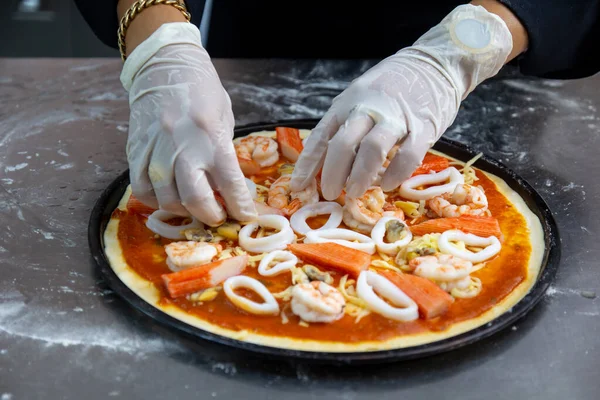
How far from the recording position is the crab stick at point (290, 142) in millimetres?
2939

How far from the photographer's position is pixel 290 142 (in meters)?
2.96

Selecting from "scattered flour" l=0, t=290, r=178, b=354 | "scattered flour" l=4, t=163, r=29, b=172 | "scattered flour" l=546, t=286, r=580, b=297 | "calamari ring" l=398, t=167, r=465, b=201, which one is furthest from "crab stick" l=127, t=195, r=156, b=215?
"scattered flour" l=546, t=286, r=580, b=297

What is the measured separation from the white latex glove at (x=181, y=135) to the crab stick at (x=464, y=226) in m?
0.63

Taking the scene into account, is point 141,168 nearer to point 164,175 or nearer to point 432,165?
point 164,175

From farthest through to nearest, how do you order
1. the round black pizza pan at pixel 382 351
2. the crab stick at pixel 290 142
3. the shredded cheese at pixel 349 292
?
the crab stick at pixel 290 142 < the shredded cheese at pixel 349 292 < the round black pizza pan at pixel 382 351

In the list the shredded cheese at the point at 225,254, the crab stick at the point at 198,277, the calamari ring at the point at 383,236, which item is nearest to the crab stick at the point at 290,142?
the calamari ring at the point at 383,236

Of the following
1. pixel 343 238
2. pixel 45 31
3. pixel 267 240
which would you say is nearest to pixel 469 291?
pixel 343 238

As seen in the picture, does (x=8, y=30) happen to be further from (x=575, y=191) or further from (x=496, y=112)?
(x=575, y=191)

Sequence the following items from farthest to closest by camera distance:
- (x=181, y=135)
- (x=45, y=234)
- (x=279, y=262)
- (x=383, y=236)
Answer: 1. (x=45, y=234)
2. (x=383, y=236)
3. (x=279, y=262)
4. (x=181, y=135)

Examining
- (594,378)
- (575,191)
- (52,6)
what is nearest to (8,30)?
(52,6)

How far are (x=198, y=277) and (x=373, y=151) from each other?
29.0 inches

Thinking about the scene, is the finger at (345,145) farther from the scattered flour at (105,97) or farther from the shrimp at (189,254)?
the scattered flour at (105,97)

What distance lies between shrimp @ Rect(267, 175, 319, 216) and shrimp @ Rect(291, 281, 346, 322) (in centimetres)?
55

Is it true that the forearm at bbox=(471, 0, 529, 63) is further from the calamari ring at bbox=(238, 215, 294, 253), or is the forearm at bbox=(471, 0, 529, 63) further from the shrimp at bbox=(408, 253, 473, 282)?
the calamari ring at bbox=(238, 215, 294, 253)
